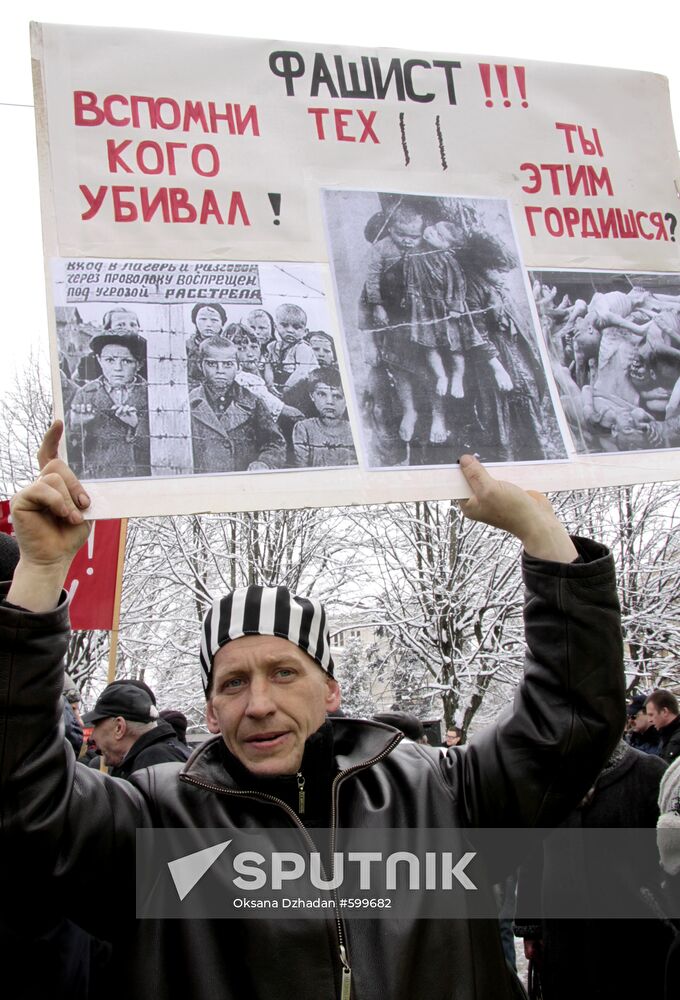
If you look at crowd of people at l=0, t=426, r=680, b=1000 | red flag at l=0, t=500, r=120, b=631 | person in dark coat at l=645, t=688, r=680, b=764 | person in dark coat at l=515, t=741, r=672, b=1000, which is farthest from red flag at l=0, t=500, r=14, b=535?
person in dark coat at l=645, t=688, r=680, b=764

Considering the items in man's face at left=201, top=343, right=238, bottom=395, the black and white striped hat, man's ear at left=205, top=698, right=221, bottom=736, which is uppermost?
man's face at left=201, top=343, right=238, bottom=395

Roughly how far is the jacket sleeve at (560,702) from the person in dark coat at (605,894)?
2072mm

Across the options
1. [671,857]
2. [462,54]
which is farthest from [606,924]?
[462,54]

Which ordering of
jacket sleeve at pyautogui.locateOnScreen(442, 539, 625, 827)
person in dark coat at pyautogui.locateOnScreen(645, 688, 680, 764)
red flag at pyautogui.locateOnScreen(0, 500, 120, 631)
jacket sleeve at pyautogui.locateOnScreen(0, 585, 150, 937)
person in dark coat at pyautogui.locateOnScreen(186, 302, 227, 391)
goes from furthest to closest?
person in dark coat at pyautogui.locateOnScreen(645, 688, 680, 764), red flag at pyautogui.locateOnScreen(0, 500, 120, 631), person in dark coat at pyautogui.locateOnScreen(186, 302, 227, 391), jacket sleeve at pyautogui.locateOnScreen(442, 539, 625, 827), jacket sleeve at pyautogui.locateOnScreen(0, 585, 150, 937)

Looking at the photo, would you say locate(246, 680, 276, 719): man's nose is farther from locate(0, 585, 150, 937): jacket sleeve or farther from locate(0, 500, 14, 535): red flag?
locate(0, 500, 14, 535): red flag

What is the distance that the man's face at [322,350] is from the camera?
223cm

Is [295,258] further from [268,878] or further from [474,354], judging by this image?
[268,878]

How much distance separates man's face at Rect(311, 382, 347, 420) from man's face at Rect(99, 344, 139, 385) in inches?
16.4

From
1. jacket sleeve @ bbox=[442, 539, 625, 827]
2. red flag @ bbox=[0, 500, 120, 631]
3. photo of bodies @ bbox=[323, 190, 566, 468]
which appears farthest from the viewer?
red flag @ bbox=[0, 500, 120, 631]

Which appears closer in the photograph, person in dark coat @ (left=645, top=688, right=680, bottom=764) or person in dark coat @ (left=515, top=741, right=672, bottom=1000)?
person in dark coat @ (left=515, top=741, right=672, bottom=1000)

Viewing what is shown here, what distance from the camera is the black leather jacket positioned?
71.3 inches

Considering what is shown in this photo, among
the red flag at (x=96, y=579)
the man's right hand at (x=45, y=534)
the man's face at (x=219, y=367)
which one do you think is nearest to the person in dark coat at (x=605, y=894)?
the man's face at (x=219, y=367)

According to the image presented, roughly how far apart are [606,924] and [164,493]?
2921 millimetres

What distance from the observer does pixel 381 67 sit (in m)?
2.45
